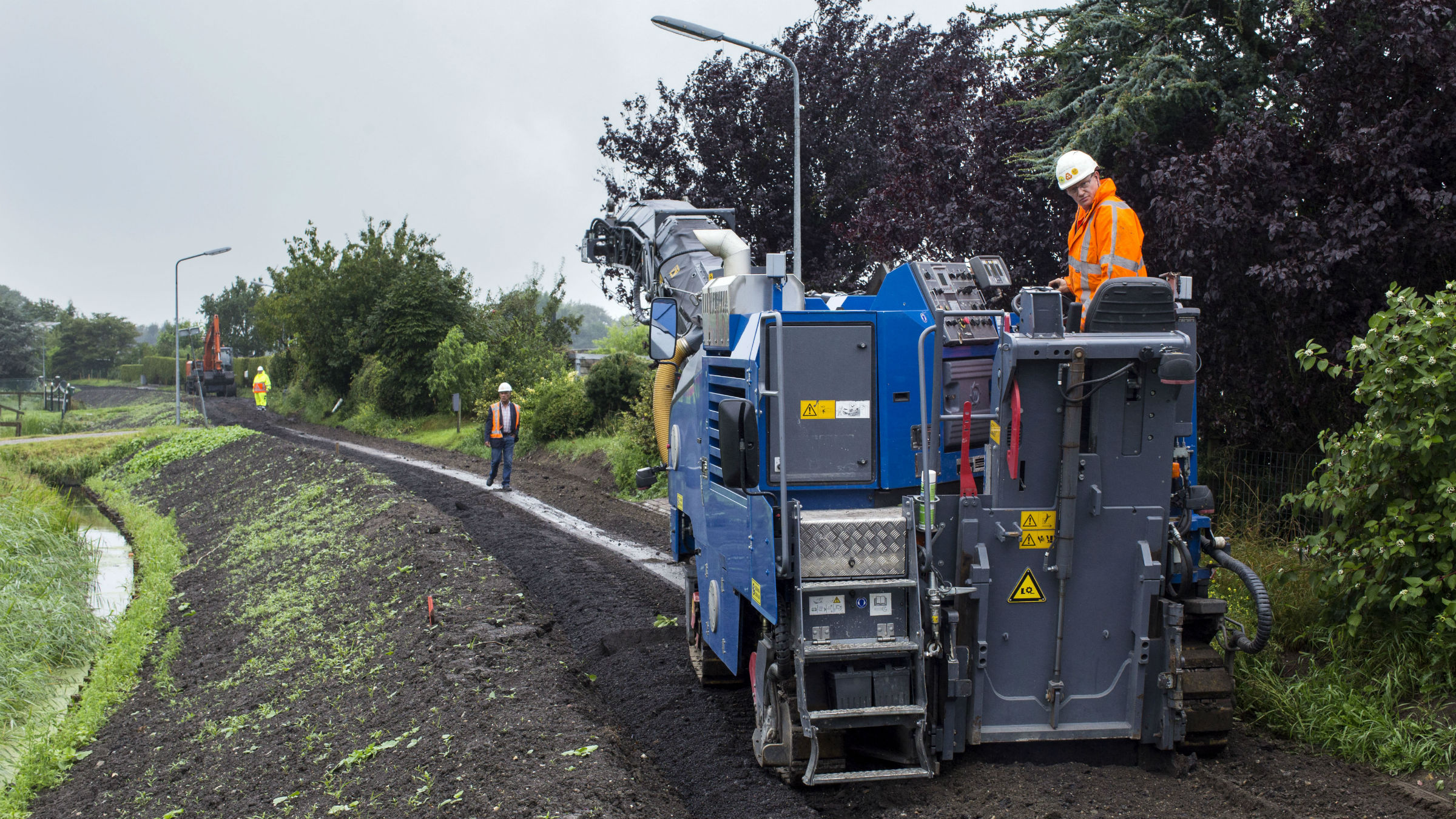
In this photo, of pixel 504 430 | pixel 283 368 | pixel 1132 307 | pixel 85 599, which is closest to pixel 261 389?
pixel 283 368

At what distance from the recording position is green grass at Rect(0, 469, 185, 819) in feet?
26.1

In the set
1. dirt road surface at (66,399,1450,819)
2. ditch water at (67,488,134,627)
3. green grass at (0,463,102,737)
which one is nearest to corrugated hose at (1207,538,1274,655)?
dirt road surface at (66,399,1450,819)

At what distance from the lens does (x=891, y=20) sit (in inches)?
828

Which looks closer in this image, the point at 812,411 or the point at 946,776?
the point at 946,776

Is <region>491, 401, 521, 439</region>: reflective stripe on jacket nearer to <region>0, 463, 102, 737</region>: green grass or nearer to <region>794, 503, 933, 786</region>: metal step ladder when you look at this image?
<region>0, 463, 102, 737</region>: green grass

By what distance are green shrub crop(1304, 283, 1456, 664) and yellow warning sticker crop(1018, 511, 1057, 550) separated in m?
2.26

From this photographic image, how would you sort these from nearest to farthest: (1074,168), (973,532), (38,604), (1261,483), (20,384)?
(973,532) → (1074,168) → (1261,483) → (38,604) → (20,384)

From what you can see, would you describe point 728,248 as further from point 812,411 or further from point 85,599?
point 85,599

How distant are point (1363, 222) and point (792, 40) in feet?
47.7

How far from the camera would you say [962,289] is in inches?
220

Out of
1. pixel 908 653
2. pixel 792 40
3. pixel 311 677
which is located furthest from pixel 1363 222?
pixel 792 40

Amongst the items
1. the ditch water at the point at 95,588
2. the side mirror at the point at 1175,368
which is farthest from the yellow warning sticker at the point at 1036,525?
the ditch water at the point at 95,588

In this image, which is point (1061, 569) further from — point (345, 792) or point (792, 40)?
point (792, 40)

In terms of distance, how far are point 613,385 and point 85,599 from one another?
1109 centimetres
